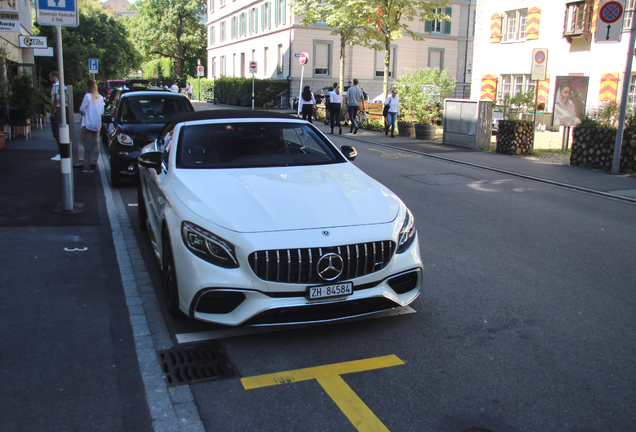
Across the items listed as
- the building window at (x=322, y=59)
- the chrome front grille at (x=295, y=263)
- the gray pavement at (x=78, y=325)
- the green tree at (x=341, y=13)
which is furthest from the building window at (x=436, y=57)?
the chrome front grille at (x=295, y=263)

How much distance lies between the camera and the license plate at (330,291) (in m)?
4.00

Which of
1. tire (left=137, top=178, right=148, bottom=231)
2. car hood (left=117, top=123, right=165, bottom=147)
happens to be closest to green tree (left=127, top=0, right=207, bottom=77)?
car hood (left=117, top=123, right=165, bottom=147)

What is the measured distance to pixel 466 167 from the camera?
14.2 m

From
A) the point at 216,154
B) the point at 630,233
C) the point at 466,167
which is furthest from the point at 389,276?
the point at 466,167

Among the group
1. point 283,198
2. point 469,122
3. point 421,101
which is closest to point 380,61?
point 421,101

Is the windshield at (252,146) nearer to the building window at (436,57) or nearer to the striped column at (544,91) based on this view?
the striped column at (544,91)

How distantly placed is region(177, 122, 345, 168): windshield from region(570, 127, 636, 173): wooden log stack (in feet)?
32.5

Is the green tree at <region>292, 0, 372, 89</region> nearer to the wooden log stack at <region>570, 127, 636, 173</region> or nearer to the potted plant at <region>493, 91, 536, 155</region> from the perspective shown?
the potted plant at <region>493, 91, 536, 155</region>

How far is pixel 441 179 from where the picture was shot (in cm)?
1221

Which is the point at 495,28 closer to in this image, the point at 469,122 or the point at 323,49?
the point at 469,122

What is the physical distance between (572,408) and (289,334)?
197 cm

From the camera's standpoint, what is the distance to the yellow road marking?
327 cm

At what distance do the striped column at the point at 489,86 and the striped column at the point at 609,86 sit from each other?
5.93m

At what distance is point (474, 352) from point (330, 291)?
1111 mm
